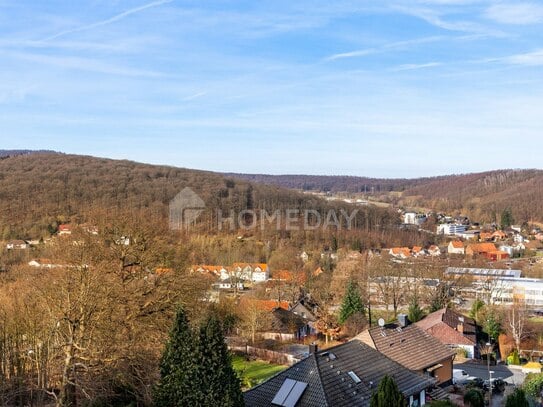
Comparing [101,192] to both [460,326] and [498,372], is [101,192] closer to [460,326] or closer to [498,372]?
[460,326]

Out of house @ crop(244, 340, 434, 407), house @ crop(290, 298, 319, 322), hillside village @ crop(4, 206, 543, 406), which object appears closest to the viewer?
house @ crop(244, 340, 434, 407)

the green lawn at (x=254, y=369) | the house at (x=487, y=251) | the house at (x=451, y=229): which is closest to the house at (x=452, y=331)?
the green lawn at (x=254, y=369)

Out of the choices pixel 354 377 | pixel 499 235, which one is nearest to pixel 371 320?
pixel 354 377

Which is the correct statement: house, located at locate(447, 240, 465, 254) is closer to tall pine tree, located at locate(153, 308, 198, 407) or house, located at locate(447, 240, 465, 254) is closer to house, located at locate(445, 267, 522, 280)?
house, located at locate(445, 267, 522, 280)

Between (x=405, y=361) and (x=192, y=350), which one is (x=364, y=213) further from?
(x=192, y=350)

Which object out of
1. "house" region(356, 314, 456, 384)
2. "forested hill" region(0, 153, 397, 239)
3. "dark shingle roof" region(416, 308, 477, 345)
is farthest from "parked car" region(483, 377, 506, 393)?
"forested hill" region(0, 153, 397, 239)

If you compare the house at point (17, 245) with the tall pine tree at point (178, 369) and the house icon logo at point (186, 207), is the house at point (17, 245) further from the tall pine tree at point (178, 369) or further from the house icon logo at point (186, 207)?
the tall pine tree at point (178, 369)
